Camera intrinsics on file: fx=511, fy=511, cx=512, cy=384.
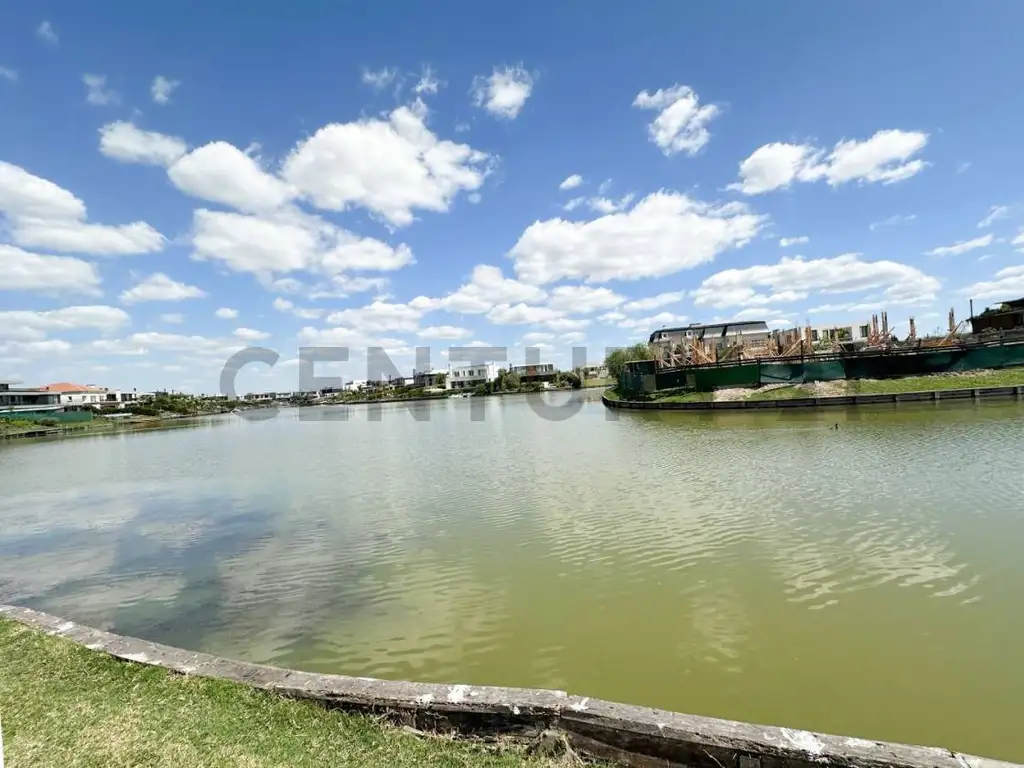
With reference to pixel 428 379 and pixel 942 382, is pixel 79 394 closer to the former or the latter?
pixel 428 379

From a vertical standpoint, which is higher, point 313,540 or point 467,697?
point 467,697

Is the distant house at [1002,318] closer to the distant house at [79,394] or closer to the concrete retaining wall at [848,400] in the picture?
the concrete retaining wall at [848,400]

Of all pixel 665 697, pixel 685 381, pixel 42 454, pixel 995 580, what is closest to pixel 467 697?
pixel 665 697

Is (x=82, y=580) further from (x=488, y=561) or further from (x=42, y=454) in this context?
(x=42, y=454)

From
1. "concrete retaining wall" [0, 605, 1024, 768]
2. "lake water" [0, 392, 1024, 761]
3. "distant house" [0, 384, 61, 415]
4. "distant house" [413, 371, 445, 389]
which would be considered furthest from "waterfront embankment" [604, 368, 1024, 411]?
"distant house" [413, 371, 445, 389]

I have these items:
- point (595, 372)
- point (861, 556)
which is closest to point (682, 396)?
point (861, 556)

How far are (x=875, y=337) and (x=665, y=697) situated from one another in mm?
46200

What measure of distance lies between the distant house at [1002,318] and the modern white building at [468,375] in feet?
326

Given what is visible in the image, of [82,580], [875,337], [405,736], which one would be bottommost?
[82,580]

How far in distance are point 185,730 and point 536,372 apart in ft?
392

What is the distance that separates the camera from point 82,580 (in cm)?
923

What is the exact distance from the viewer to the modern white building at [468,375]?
13550 cm

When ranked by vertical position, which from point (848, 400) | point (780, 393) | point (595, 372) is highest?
point (595, 372)

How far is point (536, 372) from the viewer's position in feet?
402
